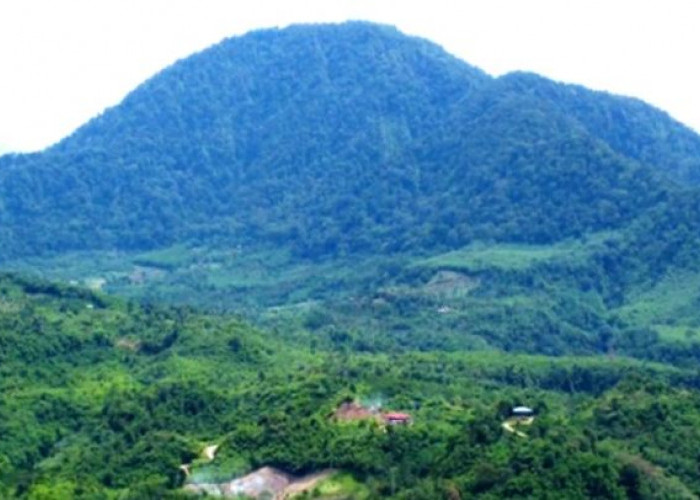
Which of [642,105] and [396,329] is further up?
[642,105]

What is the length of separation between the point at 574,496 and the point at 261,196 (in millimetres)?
136660

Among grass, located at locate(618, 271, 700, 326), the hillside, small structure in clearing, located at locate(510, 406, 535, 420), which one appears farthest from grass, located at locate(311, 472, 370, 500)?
grass, located at locate(618, 271, 700, 326)

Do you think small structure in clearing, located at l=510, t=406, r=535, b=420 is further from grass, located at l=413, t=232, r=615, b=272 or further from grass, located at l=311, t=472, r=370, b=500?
grass, located at l=413, t=232, r=615, b=272

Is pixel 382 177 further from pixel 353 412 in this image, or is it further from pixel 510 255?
pixel 353 412

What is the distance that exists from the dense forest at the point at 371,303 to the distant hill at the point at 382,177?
42 centimetres

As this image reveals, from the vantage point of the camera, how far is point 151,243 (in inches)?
6934

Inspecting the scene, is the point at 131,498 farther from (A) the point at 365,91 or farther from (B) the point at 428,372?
(A) the point at 365,91

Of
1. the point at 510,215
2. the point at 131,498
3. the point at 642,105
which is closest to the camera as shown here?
the point at 131,498

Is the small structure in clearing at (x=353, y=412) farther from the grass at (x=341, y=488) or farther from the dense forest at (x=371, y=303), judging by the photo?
the grass at (x=341, y=488)

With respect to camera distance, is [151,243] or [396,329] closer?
[396,329]

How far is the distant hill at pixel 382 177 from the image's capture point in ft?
486

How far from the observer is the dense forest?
5666 centimetres

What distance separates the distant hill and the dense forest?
421mm

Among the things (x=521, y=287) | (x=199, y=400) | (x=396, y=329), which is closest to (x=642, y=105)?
(x=521, y=287)
